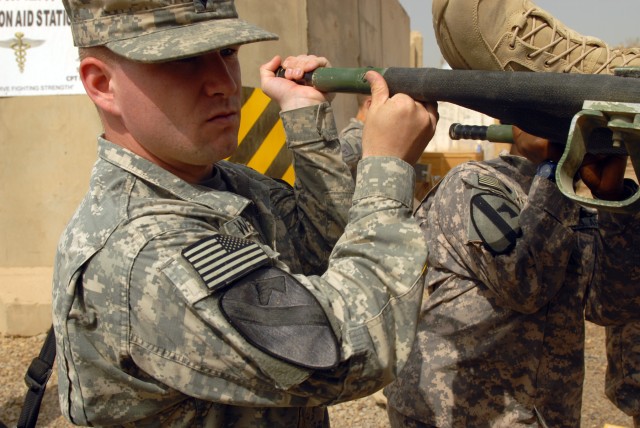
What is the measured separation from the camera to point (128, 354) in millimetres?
1229

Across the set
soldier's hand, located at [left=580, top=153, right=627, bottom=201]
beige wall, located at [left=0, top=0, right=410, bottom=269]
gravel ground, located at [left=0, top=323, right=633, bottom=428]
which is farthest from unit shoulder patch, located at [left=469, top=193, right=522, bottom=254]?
beige wall, located at [left=0, top=0, right=410, bottom=269]

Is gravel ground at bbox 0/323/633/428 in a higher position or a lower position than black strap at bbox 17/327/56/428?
lower

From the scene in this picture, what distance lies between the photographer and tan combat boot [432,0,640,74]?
5.80 ft

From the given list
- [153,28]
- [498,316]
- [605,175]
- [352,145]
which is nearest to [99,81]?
[153,28]

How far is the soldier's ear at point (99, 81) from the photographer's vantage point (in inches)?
54.2

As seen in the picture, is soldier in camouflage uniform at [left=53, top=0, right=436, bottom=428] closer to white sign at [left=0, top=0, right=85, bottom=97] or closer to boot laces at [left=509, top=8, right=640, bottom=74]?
boot laces at [left=509, top=8, right=640, bottom=74]

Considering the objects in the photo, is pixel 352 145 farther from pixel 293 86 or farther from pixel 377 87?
pixel 377 87

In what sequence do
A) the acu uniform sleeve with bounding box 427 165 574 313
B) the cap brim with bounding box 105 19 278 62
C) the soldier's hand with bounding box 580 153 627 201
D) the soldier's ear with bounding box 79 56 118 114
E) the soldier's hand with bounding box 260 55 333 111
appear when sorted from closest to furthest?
the cap brim with bounding box 105 19 278 62
the soldier's ear with bounding box 79 56 118 114
the soldier's hand with bounding box 260 55 333 111
the soldier's hand with bounding box 580 153 627 201
the acu uniform sleeve with bounding box 427 165 574 313

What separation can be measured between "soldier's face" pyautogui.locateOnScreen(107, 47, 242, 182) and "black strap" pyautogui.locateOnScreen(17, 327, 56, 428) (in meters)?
0.80

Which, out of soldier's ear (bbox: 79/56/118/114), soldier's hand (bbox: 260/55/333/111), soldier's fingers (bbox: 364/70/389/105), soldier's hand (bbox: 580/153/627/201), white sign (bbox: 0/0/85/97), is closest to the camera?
soldier's ear (bbox: 79/56/118/114)

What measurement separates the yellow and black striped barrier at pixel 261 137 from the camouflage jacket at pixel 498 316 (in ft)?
7.45

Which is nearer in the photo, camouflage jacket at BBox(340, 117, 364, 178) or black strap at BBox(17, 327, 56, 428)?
black strap at BBox(17, 327, 56, 428)

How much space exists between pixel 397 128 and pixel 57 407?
301 centimetres

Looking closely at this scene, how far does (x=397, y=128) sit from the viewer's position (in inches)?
56.1
